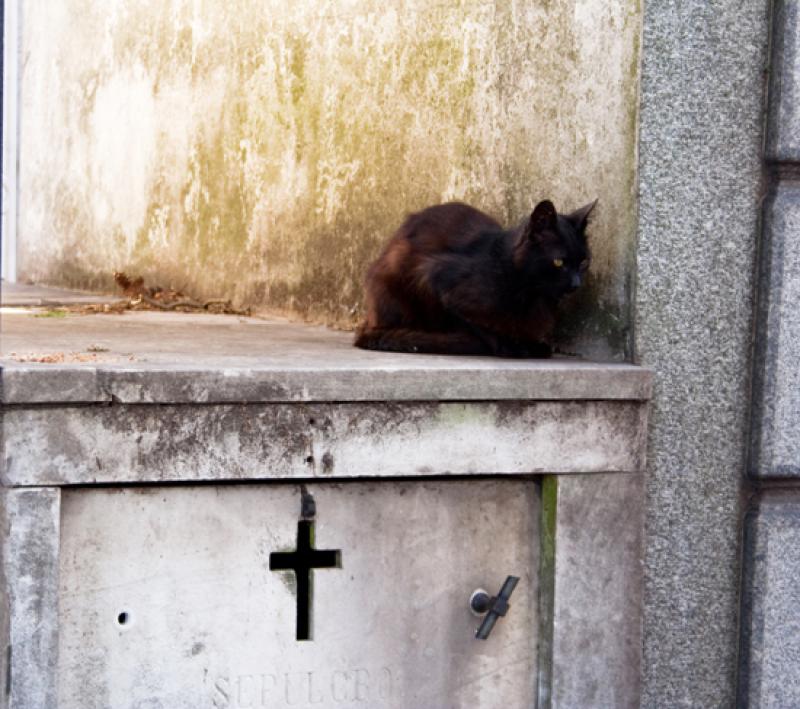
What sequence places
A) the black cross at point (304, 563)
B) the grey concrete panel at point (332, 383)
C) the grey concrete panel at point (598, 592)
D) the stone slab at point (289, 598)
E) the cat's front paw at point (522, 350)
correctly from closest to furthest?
the grey concrete panel at point (332, 383) → the stone slab at point (289, 598) → the black cross at point (304, 563) → the grey concrete panel at point (598, 592) → the cat's front paw at point (522, 350)

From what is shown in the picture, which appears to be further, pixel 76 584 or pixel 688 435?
pixel 688 435

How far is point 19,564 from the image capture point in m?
3.40

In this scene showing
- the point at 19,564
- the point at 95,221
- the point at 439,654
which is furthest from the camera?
the point at 95,221

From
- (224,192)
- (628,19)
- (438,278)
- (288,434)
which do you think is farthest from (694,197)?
(224,192)

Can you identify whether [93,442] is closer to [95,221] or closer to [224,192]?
[224,192]

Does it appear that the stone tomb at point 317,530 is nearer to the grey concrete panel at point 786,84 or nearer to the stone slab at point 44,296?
the grey concrete panel at point 786,84

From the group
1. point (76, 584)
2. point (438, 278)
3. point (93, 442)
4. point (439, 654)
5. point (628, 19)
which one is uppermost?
point (628, 19)

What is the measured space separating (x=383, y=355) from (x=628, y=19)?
1253 mm

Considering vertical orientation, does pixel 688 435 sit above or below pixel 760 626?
above

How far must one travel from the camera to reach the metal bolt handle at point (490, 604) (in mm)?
3852

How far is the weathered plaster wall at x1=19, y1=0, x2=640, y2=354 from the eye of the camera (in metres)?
4.24

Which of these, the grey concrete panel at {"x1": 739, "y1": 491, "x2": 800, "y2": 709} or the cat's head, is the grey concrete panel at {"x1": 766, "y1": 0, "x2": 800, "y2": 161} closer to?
the cat's head

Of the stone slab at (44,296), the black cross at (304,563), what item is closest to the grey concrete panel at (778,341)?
the black cross at (304,563)

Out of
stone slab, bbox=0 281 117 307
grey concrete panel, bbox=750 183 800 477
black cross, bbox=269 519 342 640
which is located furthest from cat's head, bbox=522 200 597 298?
stone slab, bbox=0 281 117 307
